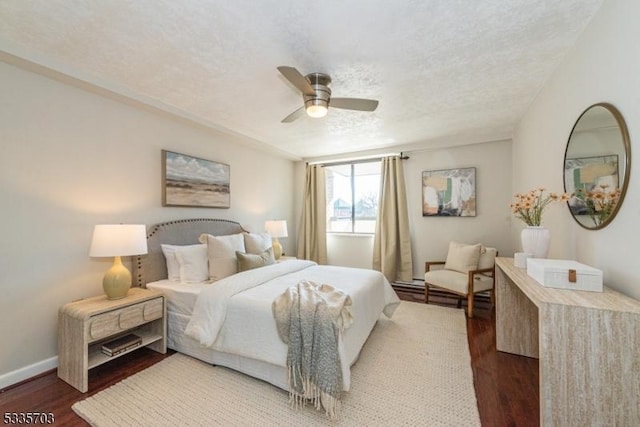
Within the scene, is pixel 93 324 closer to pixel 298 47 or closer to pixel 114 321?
pixel 114 321

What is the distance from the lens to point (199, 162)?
351 centimetres

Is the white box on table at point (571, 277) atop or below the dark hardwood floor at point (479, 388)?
atop

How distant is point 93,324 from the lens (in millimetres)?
2018

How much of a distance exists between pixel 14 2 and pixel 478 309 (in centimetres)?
518

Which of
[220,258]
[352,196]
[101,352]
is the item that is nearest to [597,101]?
[220,258]

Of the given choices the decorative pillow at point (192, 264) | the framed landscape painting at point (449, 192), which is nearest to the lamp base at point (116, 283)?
the decorative pillow at point (192, 264)

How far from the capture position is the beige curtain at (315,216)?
209 inches

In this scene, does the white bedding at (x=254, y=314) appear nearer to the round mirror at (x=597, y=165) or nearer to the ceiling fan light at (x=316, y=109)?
the ceiling fan light at (x=316, y=109)

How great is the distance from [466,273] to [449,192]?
1347 millimetres

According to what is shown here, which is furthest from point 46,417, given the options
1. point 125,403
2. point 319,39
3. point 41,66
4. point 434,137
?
point 434,137

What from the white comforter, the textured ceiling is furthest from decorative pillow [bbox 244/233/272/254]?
the textured ceiling

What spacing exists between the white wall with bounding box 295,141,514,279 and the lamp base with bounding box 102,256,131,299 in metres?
3.76

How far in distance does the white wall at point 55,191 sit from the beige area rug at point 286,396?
0.90m

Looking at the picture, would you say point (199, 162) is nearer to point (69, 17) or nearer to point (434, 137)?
point (69, 17)
